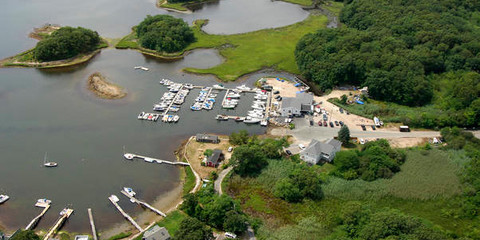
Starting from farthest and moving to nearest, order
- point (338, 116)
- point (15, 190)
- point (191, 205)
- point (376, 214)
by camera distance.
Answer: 1. point (338, 116)
2. point (15, 190)
3. point (191, 205)
4. point (376, 214)

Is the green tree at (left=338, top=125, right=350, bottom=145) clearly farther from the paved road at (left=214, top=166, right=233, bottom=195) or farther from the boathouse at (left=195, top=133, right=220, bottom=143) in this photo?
the boathouse at (left=195, top=133, right=220, bottom=143)

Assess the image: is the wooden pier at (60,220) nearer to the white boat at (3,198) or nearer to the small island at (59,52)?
the white boat at (3,198)

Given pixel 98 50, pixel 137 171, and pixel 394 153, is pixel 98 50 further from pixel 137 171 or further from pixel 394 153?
pixel 394 153

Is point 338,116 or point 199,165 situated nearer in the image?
point 199,165

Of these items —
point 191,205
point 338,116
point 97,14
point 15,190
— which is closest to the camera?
point 191,205

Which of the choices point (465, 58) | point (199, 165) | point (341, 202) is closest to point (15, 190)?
point (199, 165)

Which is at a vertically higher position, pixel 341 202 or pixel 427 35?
pixel 427 35

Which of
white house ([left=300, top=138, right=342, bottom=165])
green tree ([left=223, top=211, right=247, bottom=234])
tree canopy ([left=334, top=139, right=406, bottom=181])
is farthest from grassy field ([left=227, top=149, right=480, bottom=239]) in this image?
green tree ([left=223, top=211, right=247, bottom=234])

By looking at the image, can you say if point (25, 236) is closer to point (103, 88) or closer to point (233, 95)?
point (103, 88)
